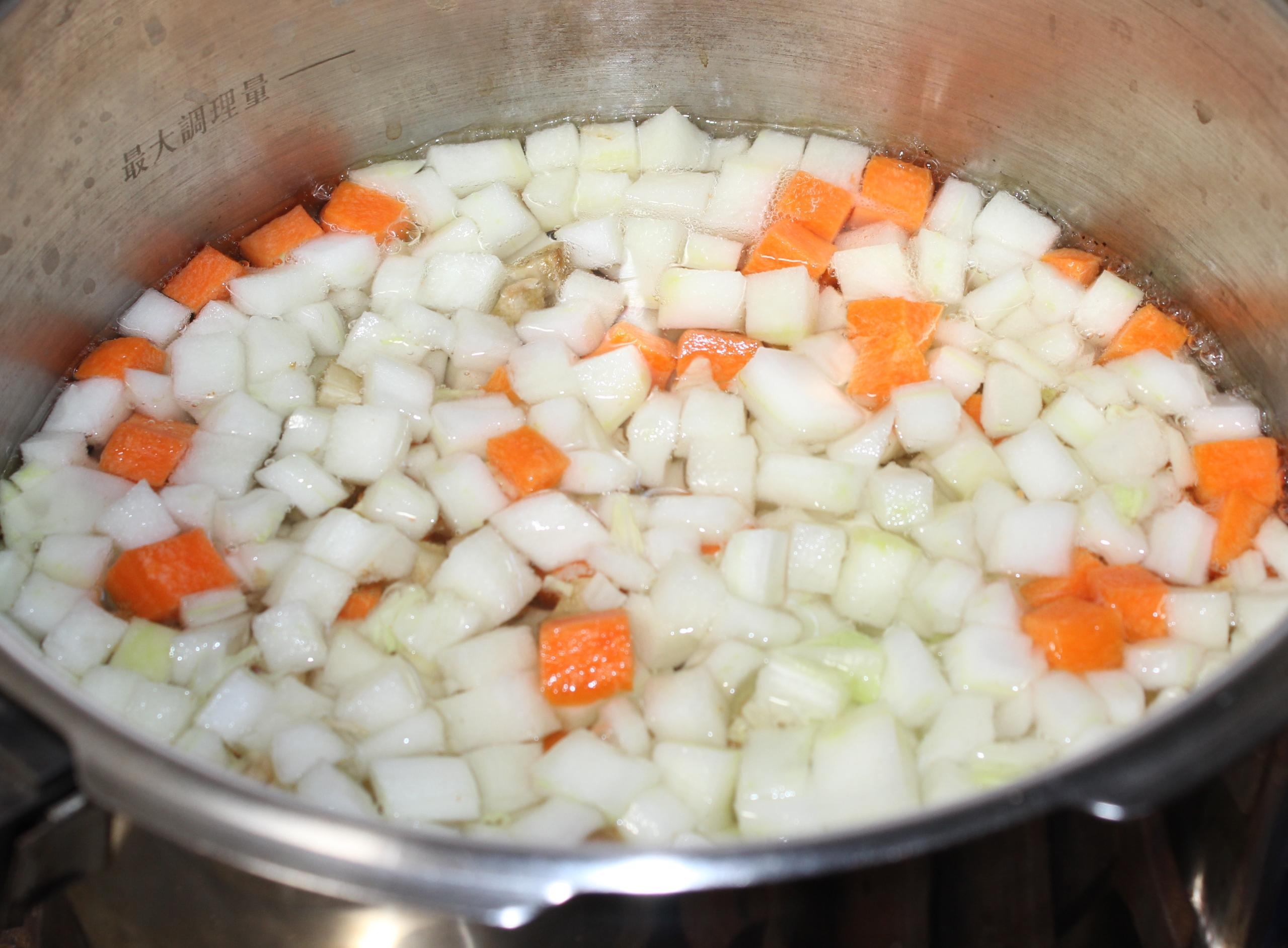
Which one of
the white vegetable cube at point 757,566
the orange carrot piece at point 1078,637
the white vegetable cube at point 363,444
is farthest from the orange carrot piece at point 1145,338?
the white vegetable cube at point 363,444

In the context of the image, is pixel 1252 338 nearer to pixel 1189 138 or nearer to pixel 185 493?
pixel 1189 138

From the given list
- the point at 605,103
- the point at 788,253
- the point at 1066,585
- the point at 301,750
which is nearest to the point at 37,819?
the point at 301,750

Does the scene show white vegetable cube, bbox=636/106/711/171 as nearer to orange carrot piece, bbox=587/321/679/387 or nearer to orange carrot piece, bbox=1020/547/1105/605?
orange carrot piece, bbox=587/321/679/387

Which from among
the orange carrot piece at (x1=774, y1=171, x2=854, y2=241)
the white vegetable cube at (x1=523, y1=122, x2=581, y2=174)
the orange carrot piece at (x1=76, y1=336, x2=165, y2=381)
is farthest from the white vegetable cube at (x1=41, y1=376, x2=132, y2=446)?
the orange carrot piece at (x1=774, y1=171, x2=854, y2=241)

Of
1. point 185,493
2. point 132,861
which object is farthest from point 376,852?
point 185,493

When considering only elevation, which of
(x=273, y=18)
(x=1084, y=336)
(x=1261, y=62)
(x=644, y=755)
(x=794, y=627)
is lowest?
(x=644, y=755)

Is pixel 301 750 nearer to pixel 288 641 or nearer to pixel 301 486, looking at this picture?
pixel 288 641
